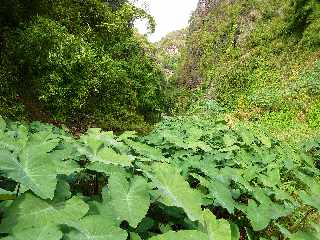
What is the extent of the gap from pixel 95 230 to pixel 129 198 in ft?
1.26

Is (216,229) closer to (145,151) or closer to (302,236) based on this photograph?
(302,236)

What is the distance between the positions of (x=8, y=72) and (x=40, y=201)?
977 cm

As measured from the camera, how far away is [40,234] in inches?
78.9

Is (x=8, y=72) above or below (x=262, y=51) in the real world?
below

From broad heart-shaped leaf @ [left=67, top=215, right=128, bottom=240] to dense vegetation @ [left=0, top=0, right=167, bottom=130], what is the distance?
8.74m

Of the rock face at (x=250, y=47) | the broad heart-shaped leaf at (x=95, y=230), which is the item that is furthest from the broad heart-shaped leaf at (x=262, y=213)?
the rock face at (x=250, y=47)

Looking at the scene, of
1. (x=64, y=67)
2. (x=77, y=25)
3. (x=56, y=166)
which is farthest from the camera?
(x=77, y=25)

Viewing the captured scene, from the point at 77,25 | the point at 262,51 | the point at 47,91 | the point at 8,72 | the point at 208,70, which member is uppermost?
the point at 208,70

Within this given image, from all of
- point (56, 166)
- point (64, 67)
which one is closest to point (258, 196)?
point (56, 166)

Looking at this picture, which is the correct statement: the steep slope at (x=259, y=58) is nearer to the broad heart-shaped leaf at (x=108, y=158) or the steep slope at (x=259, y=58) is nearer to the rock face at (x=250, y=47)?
the rock face at (x=250, y=47)

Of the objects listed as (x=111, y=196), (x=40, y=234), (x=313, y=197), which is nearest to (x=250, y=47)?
(x=313, y=197)

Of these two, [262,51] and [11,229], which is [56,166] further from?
[262,51]

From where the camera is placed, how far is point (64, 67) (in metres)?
10.8

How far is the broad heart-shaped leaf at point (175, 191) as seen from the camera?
2650mm
